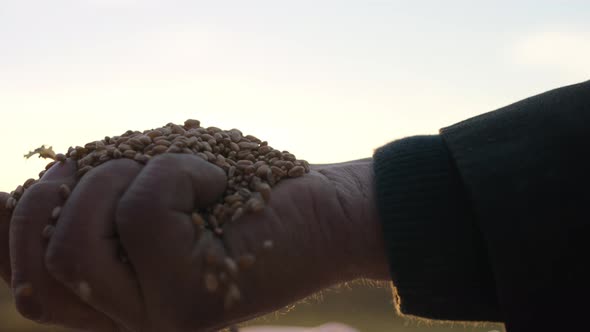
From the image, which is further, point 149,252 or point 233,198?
point 233,198

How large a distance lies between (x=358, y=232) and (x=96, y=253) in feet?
1.77

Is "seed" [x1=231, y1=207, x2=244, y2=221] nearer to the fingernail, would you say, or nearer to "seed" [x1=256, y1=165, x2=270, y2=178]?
"seed" [x1=256, y1=165, x2=270, y2=178]

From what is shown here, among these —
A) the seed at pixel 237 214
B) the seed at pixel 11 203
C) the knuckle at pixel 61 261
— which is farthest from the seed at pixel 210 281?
the seed at pixel 11 203

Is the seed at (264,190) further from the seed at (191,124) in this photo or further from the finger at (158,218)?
the seed at (191,124)

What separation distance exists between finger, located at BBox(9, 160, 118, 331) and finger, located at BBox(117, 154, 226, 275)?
0.61 feet

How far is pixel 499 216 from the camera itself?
989 mm

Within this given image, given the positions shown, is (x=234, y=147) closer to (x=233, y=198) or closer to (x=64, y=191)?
(x=233, y=198)

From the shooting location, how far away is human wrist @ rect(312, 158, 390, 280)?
1.19 m

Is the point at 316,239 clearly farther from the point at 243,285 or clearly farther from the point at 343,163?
the point at 343,163

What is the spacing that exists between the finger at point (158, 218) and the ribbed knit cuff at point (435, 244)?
0.42 meters

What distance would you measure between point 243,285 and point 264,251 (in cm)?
7

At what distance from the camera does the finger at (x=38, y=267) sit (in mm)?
1023

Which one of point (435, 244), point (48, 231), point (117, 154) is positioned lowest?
point (435, 244)

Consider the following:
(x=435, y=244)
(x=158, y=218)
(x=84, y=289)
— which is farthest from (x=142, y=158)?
(x=435, y=244)
